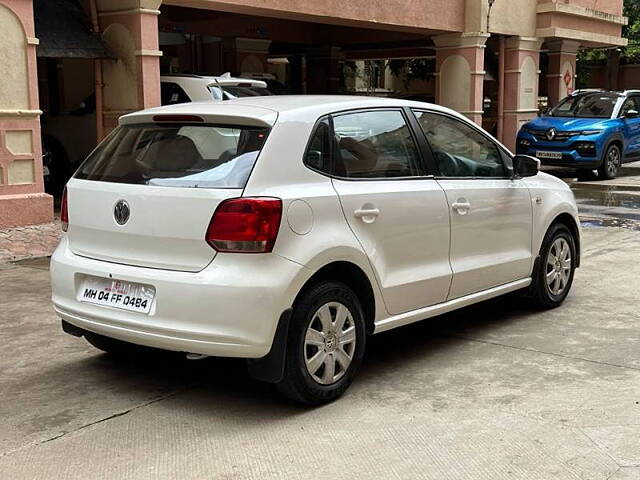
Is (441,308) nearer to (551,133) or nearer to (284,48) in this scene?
(551,133)

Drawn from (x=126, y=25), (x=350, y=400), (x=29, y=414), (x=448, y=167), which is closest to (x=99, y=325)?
(x=29, y=414)

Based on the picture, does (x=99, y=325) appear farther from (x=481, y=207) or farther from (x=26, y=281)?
(x=26, y=281)

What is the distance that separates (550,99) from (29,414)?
19326mm

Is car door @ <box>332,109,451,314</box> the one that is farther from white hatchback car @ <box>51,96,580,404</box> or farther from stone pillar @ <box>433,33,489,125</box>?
stone pillar @ <box>433,33,489,125</box>

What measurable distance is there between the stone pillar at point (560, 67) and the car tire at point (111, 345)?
17970mm

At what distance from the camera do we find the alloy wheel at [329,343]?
4.29 meters

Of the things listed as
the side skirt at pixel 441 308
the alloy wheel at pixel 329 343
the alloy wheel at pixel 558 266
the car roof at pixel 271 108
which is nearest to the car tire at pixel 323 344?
the alloy wheel at pixel 329 343

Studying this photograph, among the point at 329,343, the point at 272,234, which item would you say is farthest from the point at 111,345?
the point at 272,234

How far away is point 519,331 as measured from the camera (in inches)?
233

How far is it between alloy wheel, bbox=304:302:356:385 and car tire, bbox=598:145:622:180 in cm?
1333

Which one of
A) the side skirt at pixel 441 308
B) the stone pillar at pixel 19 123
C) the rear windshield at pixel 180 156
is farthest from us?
the stone pillar at pixel 19 123

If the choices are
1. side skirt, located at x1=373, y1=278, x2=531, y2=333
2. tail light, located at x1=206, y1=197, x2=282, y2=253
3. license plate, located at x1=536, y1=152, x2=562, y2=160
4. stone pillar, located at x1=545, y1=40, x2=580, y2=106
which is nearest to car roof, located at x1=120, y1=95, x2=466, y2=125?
tail light, located at x1=206, y1=197, x2=282, y2=253

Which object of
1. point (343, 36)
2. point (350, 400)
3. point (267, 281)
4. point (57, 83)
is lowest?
point (350, 400)

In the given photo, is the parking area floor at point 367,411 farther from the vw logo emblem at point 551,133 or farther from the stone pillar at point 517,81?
the stone pillar at point 517,81
